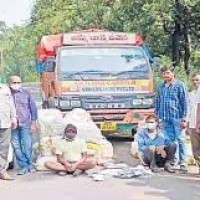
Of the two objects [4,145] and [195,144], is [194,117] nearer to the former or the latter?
[195,144]

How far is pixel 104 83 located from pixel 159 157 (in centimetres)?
340

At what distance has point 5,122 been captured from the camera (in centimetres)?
939

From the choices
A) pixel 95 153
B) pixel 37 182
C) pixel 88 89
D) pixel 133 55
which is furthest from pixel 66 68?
pixel 37 182

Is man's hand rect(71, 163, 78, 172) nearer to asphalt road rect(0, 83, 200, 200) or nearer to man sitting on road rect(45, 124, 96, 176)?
man sitting on road rect(45, 124, 96, 176)

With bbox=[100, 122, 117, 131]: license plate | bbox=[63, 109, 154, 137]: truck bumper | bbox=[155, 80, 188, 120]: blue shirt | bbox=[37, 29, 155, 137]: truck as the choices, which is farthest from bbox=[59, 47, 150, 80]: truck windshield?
bbox=[155, 80, 188, 120]: blue shirt

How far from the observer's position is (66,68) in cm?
1310

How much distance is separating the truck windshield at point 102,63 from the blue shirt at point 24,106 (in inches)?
115

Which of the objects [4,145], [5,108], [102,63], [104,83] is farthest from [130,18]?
[4,145]

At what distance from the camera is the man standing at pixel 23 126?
9.98 metres

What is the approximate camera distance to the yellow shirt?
9750 mm

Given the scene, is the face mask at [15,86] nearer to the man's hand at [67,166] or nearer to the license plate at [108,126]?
the man's hand at [67,166]

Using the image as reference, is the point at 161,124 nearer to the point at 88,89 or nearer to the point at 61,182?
the point at 61,182

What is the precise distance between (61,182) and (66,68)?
173 inches

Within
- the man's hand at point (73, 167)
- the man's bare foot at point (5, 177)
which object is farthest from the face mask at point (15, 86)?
the man's hand at point (73, 167)
